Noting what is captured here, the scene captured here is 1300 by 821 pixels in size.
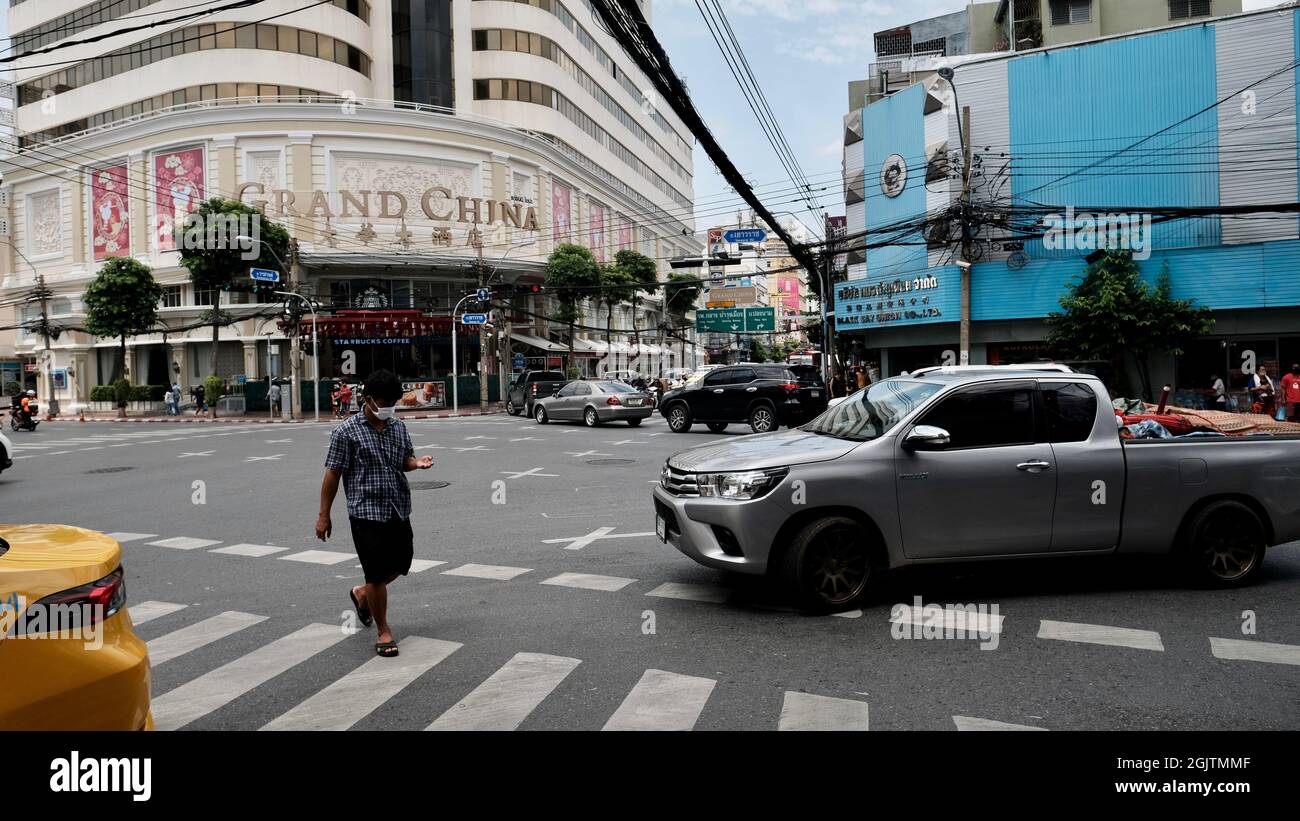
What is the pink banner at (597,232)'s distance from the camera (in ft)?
189

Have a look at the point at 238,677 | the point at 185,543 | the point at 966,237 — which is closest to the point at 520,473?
the point at 185,543

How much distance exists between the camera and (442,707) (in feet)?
14.7

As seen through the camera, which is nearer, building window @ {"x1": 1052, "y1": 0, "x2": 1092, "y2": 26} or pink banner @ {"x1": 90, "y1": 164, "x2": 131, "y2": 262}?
building window @ {"x1": 1052, "y1": 0, "x2": 1092, "y2": 26}

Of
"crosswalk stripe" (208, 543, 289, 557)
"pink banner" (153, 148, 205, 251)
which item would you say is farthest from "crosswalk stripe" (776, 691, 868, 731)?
"pink banner" (153, 148, 205, 251)

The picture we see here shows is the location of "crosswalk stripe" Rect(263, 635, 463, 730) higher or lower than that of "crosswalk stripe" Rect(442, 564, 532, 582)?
Answer: lower

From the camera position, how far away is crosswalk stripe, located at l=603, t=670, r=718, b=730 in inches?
165

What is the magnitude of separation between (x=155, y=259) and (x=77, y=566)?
160ft

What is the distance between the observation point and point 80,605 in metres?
2.95

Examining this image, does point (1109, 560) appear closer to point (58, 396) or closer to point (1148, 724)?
point (1148, 724)

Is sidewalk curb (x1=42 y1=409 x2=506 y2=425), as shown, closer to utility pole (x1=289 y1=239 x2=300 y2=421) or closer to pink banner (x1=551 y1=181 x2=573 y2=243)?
utility pole (x1=289 y1=239 x2=300 y2=421)

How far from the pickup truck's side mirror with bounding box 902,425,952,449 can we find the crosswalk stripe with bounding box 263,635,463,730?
3370 mm

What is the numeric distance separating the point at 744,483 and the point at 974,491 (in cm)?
165

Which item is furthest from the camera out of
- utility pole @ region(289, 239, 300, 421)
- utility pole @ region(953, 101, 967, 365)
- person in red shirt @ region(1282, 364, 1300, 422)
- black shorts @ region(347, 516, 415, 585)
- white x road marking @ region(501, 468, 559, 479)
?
utility pole @ region(289, 239, 300, 421)
